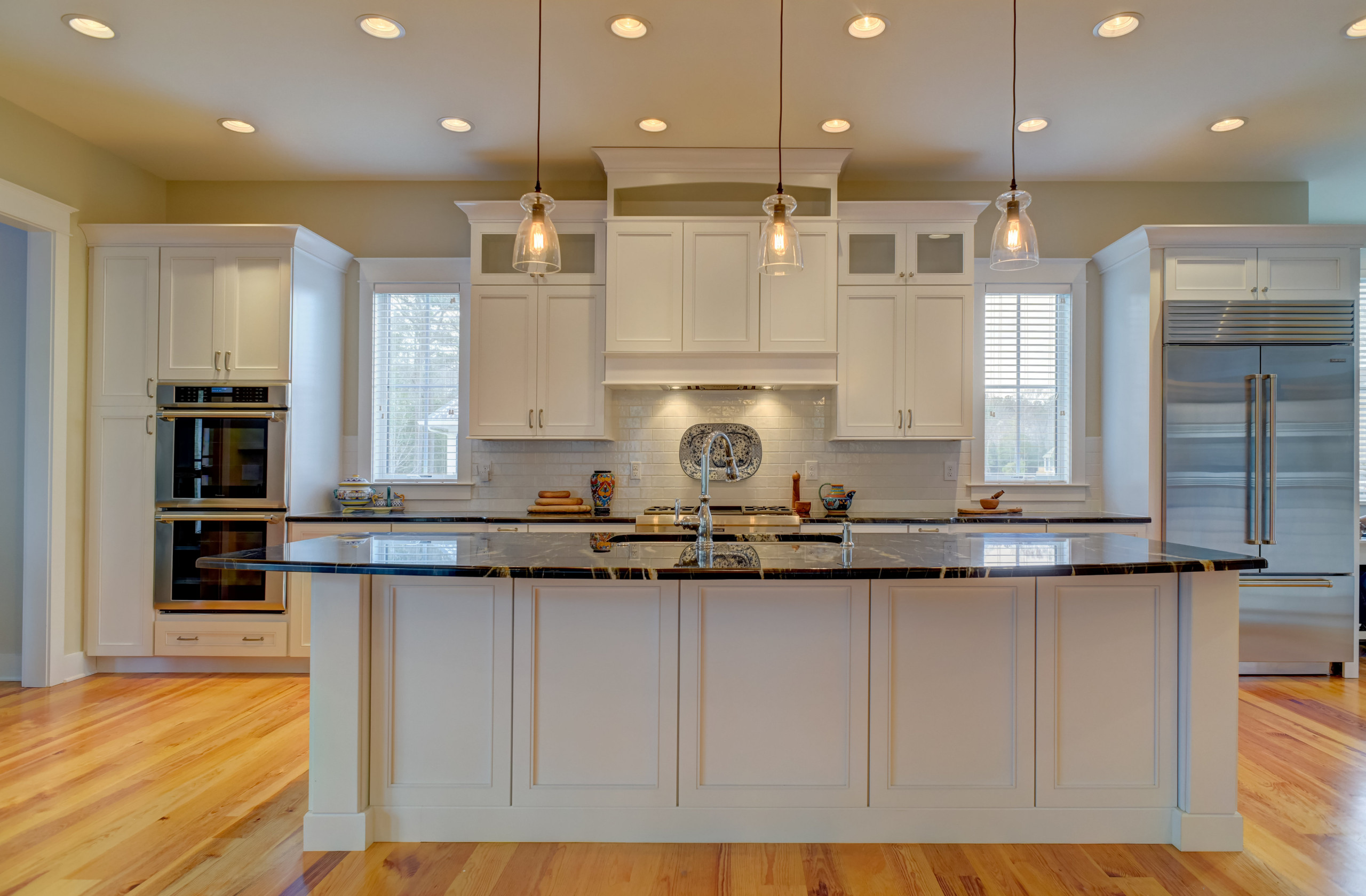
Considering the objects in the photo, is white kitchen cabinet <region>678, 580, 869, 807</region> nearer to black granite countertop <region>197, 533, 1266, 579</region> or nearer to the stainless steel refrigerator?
black granite countertop <region>197, 533, 1266, 579</region>

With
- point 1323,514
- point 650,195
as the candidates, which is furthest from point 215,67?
point 1323,514

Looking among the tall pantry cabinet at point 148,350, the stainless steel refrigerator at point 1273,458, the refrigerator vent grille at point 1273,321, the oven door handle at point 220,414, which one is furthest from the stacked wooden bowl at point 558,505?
the refrigerator vent grille at point 1273,321

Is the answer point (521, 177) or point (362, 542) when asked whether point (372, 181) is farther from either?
point (362, 542)

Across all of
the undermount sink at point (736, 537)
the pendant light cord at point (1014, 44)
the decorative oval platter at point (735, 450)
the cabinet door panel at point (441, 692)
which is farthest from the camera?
the decorative oval platter at point (735, 450)

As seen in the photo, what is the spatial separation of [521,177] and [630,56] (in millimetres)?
1675

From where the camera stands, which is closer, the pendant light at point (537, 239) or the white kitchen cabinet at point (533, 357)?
the pendant light at point (537, 239)

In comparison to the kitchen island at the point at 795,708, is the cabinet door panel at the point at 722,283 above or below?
above

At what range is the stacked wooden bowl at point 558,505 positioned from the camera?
4.51 m

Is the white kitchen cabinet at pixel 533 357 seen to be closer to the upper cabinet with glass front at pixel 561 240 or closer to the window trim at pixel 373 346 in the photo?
the upper cabinet with glass front at pixel 561 240

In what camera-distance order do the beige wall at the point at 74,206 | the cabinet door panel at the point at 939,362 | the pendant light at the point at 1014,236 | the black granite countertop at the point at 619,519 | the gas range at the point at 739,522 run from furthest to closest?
A: the cabinet door panel at the point at 939,362 < the black granite countertop at the point at 619,519 < the gas range at the point at 739,522 < the beige wall at the point at 74,206 < the pendant light at the point at 1014,236

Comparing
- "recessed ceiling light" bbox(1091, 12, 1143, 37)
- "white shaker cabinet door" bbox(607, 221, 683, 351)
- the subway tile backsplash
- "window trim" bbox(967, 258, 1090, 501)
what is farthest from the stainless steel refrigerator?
"white shaker cabinet door" bbox(607, 221, 683, 351)

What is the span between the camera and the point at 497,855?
231cm

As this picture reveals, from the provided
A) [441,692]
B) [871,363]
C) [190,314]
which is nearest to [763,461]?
[871,363]

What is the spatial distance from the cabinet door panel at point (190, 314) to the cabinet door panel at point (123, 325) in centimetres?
6
